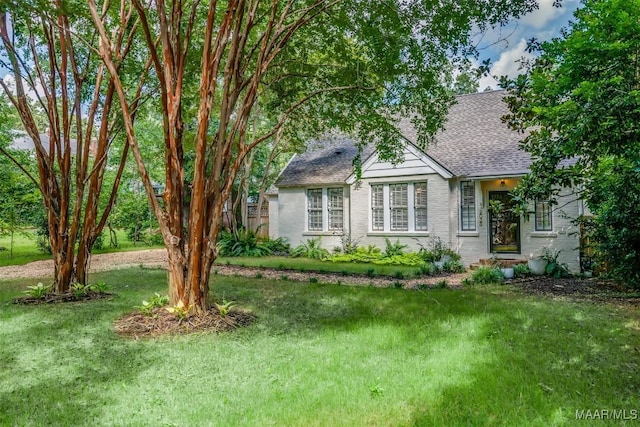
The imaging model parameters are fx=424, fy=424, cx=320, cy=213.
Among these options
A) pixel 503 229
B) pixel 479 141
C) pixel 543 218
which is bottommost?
pixel 503 229

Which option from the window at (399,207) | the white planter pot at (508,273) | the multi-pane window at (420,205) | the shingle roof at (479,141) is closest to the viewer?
the white planter pot at (508,273)

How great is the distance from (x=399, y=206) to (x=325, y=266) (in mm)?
3471

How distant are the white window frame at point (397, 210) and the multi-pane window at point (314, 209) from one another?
247 centimetres

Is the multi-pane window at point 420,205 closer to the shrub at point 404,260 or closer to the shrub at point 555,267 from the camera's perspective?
the shrub at point 404,260

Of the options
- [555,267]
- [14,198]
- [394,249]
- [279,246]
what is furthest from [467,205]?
[14,198]

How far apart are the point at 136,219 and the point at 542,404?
796 inches

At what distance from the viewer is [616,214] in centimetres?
809

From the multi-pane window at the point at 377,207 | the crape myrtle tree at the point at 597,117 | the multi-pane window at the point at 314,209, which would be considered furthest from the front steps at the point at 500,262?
the multi-pane window at the point at 314,209

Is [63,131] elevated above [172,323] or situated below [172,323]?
above

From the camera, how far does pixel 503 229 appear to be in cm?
1338

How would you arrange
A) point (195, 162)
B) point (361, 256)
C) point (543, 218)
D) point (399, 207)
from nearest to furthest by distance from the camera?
point (195, 162) → point (543, 218) → point (361, 256) → point (399, 207)

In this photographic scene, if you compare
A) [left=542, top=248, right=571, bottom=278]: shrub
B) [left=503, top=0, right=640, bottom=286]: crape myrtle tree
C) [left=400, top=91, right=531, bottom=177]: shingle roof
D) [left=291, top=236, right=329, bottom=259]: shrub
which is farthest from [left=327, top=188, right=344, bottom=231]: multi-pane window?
[left=503, top=0, right=640, bottom=286]: crape myrtle tree

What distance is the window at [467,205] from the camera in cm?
1320

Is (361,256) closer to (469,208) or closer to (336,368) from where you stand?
(469,208)
